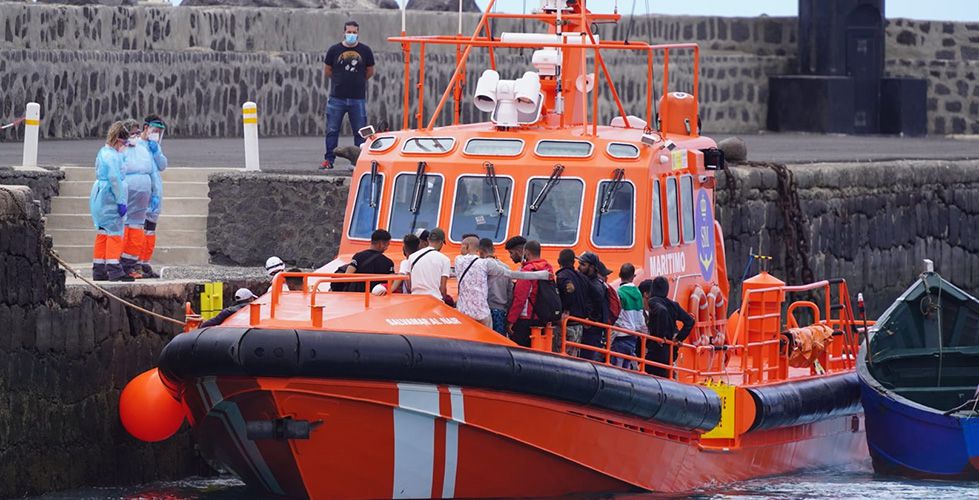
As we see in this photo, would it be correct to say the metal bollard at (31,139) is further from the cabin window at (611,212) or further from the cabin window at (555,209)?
the cabin window at (611,212)

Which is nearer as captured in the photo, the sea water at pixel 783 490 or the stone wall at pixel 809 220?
the sea water at pixel 783 490

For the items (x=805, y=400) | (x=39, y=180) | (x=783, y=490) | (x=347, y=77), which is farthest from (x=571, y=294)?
(x=347, y=77)

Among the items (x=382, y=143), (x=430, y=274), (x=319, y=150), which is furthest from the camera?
(x=319, y=150)

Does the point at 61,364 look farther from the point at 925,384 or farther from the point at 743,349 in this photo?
the point at 925,384

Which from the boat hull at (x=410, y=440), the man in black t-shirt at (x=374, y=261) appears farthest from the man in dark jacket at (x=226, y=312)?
the man in black t-shirt at (x=374, y=261)

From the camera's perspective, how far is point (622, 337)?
37.2 ft

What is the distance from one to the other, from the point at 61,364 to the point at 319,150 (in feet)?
31.4

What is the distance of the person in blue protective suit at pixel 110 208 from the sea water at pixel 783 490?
5.10 feet

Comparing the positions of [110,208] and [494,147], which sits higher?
[494,147]

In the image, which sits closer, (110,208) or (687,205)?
(687,205)

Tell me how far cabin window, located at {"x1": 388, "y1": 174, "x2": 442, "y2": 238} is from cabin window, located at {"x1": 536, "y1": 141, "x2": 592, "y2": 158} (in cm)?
65

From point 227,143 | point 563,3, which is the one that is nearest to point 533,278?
point 563,3

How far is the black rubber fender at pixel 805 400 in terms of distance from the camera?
12195 mm

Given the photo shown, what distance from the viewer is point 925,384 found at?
557 inches
